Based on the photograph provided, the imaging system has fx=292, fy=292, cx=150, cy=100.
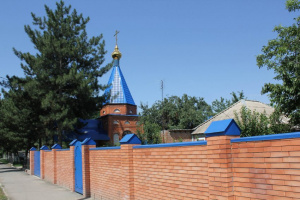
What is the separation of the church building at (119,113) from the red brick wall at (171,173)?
1076 inches

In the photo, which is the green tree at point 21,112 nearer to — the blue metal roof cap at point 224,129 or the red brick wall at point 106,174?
the red brick wall at point 106,174

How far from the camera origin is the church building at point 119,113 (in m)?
35.1

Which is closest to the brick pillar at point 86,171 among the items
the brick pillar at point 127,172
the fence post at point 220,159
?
the brick pillar at point 127,172

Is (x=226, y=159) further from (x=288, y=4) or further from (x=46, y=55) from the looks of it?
(x=46, y=55)

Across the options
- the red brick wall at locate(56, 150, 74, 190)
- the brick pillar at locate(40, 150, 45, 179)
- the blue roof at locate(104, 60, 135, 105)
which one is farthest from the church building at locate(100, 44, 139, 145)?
the red brick wall at locate(56, 150, 74, 190)

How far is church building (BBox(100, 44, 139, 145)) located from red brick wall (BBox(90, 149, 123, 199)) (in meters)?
24.1

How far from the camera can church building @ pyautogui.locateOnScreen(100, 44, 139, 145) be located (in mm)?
35062

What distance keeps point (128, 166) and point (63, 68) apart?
1905 centimetres

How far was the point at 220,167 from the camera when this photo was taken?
473 cm

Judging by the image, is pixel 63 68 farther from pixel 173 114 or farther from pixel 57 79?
pixel 173 114

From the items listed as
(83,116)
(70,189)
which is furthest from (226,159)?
(83,116)

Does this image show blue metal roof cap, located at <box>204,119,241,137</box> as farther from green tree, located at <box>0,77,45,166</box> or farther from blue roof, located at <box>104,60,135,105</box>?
blue roof, located at <box>104,60,135,105</box>

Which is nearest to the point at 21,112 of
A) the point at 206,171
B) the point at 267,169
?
the point at 206,171

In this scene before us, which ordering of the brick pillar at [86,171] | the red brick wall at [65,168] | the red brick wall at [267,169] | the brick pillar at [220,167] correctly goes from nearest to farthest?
the red brick wall at [267,169], the brick pillar at [220,167], the brick pillar at [86,171], the red brick wall at [65,168]
